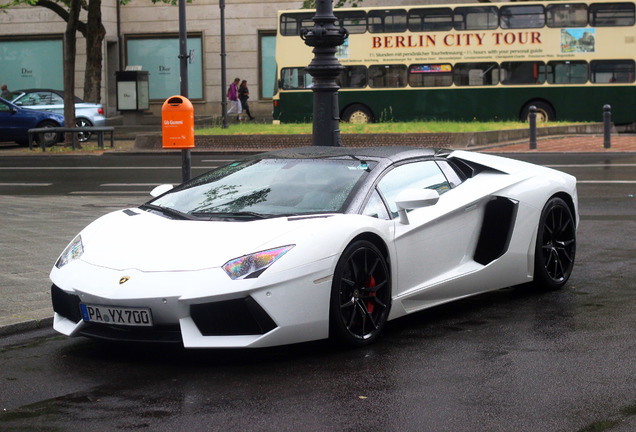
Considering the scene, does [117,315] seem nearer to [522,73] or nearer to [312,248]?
[312,248]

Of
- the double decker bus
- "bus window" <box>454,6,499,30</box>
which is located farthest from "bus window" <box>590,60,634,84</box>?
"bus window" <box>454,6,499,30</box>

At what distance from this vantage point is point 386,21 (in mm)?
30438

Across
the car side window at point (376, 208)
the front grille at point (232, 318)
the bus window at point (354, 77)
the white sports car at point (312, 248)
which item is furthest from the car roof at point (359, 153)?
the bus window at point (354, 77)

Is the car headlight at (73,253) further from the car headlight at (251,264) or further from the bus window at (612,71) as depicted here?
the bus window at (612,71)

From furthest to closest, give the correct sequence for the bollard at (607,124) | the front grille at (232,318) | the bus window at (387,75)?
the bus window at (387,75) → the bollard at (607,124) → the front grille at (232,318)

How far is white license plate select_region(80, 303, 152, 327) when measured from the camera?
531 centimetres

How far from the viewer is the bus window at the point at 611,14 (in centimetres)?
2906

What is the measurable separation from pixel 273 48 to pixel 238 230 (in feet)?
122

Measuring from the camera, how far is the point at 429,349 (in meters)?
5.79

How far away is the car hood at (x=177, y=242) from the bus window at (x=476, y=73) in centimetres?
2531

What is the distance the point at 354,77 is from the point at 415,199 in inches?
1006

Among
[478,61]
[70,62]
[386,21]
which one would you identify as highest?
[386,21]

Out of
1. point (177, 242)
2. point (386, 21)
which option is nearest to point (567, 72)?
point (386, 21)

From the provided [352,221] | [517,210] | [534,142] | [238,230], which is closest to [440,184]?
[517,210]
